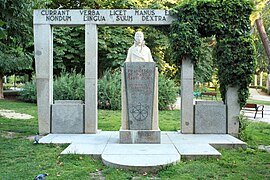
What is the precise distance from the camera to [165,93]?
56.2 feet

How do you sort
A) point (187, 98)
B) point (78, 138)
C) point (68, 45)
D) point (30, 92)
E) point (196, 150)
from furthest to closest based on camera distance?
point (30, 92), point (68, 45), point (187, 98), point (78, 138), point (196, 150)

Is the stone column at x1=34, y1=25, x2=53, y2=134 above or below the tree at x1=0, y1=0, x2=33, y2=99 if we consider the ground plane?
below

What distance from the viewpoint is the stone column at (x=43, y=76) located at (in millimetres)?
8930

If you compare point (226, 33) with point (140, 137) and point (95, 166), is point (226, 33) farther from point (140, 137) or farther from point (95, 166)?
point (95, 166)

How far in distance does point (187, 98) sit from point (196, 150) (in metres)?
2.65

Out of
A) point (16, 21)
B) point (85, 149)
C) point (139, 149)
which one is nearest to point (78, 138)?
point (85, 149)

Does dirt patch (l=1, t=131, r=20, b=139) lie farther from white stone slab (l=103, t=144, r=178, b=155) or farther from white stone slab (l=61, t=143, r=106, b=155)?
white stone slab (l=103, t=144, r=178, b=155)

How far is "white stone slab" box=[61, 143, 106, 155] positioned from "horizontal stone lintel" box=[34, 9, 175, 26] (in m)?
3.87

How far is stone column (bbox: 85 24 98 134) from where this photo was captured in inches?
351

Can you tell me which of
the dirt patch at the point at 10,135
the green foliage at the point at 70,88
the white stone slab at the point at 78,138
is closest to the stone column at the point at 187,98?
the white stone slab at the point at 78,138

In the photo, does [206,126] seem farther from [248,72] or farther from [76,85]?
[76,85]

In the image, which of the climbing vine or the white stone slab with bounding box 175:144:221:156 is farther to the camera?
the climbing vine

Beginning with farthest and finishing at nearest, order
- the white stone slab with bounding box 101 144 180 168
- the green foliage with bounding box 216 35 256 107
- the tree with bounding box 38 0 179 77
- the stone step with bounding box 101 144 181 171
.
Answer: the tree with bounding box 38 0 179 77 → the green foliage with bounding box 216 35 256 107 → the white stone slab with bounding box 101 144 180 168 → the stone step with bounding box 101 144 181 171

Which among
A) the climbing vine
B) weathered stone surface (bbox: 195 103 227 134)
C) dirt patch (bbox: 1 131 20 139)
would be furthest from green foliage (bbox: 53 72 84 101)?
weathered stone surface (bbox: 195 103 227 134)
